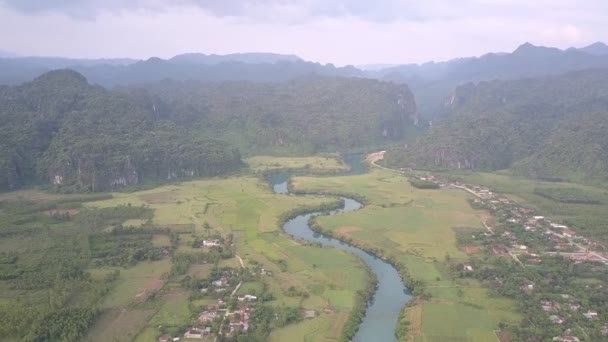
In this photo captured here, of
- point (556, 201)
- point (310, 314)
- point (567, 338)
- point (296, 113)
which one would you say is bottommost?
point (310, 314)

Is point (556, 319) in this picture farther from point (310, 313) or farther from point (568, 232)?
point (568, 232)

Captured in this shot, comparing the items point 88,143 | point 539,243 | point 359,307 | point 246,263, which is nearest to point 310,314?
point 359,307

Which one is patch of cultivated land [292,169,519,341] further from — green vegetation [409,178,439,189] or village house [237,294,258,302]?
village house [237,294,258,302]

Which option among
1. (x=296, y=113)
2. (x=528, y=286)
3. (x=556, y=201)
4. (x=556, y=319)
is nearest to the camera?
(x=556, y=319)

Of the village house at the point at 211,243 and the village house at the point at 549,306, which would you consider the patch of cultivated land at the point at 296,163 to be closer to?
the village house at the point at 211,243

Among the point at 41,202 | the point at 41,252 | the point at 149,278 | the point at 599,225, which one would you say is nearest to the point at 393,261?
the point at 149,278

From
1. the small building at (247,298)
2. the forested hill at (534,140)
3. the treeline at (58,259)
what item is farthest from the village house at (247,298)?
the forested hill at (534,140)

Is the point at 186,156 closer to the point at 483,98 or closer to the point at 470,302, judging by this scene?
the point at 470,302
